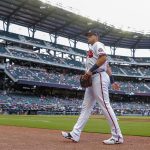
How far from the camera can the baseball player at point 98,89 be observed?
7.10 metres

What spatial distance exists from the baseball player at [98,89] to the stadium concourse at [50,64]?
1326 inches

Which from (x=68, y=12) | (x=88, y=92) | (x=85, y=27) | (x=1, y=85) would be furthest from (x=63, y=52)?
(x=88, y=92)

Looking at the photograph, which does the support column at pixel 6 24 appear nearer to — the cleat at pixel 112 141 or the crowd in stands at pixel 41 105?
the crowd in stands at pixel 41 105

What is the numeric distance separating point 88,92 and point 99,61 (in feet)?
2.50

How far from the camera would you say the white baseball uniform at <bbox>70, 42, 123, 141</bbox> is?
23.4ft

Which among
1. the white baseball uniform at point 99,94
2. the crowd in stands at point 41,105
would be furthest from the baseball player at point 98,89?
the crowd in stands at point 41,105

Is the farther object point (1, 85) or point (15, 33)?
point (15, 33)

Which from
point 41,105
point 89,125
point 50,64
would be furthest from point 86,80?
point 50,64

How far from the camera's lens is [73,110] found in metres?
47.4

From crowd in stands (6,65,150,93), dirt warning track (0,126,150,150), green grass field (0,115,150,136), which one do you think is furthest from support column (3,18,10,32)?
dirt warning track (0,126,150,150)

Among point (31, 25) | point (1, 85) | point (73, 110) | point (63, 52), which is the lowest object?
point (73, 110)

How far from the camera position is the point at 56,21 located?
55438 millimetres

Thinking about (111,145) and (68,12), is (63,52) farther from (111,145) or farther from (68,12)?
(111,145)

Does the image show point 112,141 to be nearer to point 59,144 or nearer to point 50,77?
point 59,144
